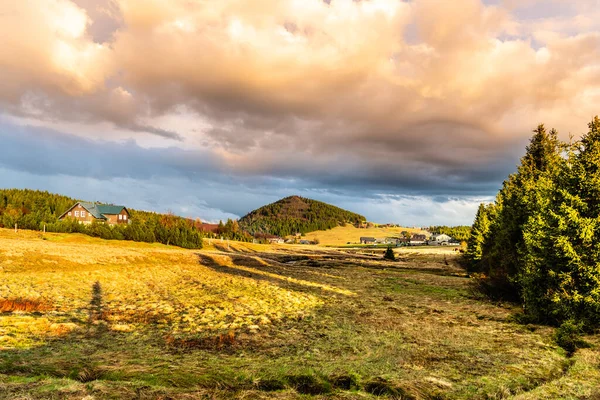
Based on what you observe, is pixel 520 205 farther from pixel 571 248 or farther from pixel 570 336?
pixel 570 336

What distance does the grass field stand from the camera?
289 inches

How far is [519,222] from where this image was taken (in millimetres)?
25156

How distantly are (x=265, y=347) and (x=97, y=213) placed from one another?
13004 cm

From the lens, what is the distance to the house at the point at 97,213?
114 meters

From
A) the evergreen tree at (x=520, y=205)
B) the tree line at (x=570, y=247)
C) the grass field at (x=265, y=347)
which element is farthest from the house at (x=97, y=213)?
the tree line at (x=570, y=247)

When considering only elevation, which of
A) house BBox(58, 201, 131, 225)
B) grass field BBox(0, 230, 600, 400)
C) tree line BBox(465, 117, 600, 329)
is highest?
house BBox(58, 201, 131, 225)

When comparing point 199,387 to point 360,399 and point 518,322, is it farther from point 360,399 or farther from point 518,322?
point 518,322

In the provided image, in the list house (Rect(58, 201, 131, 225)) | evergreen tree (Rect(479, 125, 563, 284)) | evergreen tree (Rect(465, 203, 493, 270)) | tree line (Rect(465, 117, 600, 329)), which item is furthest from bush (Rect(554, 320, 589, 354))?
house (Rect(58, 201, 131, 225))

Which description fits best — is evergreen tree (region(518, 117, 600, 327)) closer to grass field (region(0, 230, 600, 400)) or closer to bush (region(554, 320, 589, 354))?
bush (region(554, 320, 589, 354))

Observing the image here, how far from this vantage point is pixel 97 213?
392ft

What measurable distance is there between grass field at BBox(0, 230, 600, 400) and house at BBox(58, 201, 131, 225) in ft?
351

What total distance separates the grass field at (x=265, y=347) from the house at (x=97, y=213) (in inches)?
4208

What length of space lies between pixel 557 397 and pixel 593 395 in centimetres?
92

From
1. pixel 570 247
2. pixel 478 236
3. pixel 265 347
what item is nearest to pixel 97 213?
pixel 478 236
